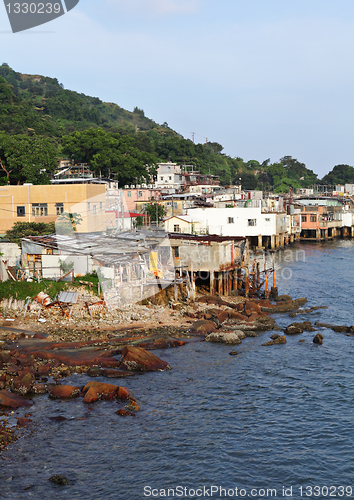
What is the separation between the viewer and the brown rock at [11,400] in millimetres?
19953

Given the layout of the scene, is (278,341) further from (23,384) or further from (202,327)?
(23,384)

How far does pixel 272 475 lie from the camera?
1642cm

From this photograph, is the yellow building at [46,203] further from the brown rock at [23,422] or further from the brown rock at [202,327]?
the brown rock at [23,422]

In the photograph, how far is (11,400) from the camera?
2008 centimetres

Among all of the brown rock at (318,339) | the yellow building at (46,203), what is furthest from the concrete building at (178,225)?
the brown rock at (318,339)

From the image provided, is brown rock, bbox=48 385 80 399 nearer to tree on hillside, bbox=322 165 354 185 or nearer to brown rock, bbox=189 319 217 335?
brown rock, bbox=189 319 217 335

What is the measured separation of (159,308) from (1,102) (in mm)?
97139

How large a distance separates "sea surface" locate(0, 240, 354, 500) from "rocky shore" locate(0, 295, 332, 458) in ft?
2.20

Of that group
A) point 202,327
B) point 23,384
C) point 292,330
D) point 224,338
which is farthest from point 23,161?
point 23,384

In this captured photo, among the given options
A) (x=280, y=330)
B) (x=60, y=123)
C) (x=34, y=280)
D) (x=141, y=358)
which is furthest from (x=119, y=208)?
(x=60, y=123)

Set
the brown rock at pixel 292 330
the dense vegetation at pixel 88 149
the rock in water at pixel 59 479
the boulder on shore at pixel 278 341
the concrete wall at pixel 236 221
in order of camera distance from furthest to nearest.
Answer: the concrete wall at pixel 236 221 → the dense vegetation at pixel 88 149 → the brown rock at pixel 292 330 → the boulder on shore at pixel 278 341 → the rock in water at pixel 59 479

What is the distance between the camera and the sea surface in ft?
51.7

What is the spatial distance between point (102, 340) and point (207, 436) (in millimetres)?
10389

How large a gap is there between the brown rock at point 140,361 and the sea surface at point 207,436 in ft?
2.03
